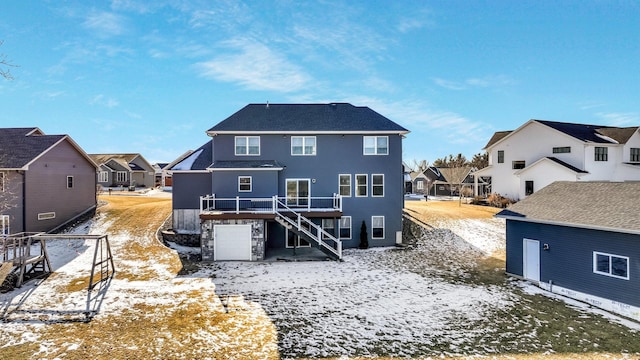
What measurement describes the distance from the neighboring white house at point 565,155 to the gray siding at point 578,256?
21.2m

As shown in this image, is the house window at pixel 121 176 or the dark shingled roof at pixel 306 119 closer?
the dark shingled roof at pixel 306 119

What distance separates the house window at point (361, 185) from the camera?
70.8 ft

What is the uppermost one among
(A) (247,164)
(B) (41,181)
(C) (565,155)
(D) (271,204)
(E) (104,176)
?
(C) (565,155)

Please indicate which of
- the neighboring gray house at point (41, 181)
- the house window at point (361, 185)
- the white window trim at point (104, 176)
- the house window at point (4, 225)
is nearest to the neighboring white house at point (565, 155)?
the house window at point (361, 185)

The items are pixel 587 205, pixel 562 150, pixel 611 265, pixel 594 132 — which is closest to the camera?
pixel 611 265

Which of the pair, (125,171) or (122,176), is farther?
(125,171)

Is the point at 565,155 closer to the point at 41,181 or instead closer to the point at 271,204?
the point at 271,204

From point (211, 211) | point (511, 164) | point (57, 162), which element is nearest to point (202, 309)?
point (211, 211)

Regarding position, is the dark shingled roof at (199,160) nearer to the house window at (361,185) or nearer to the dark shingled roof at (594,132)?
the house window at (361,185)

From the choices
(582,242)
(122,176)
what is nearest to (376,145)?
(582,242)

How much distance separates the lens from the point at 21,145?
22.7m

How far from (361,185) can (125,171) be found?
42877 millimetres

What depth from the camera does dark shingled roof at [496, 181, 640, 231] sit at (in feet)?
40.7

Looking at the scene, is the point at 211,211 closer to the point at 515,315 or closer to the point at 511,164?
the point at 515,315
